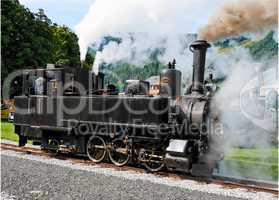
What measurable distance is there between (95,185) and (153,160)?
2189mm

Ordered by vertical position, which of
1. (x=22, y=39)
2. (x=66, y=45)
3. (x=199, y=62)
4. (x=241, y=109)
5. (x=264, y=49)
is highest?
(x=66, y=45)

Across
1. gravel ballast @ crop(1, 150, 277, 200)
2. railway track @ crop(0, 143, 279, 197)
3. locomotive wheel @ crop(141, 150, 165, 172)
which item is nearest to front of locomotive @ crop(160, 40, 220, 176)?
railway track @ crop(0, 143, 279, 197)

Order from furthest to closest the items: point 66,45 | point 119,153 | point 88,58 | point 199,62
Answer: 1. point 66,45
2. point 88,58
3. point 119,153
4. point 199,62

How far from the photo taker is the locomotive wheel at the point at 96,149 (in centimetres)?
1026

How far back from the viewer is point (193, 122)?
351 inches

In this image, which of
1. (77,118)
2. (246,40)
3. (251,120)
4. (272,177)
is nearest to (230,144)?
(251,120)

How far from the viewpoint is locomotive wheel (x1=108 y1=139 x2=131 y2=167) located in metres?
9.76

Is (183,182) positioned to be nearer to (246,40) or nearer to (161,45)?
(246,40)

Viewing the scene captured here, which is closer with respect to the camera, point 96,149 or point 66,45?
point 96,149

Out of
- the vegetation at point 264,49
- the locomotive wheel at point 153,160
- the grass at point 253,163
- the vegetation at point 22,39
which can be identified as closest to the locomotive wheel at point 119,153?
the locomotive wheel at point 153,160

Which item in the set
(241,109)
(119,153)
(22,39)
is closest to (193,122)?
(241,109)

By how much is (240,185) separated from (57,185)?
405 cm

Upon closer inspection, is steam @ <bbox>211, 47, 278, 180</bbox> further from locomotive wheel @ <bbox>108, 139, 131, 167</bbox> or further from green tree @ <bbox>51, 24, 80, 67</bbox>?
green tree @ <bbox>51, 24, 80, 67</bbox>

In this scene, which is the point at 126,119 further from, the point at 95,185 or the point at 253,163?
the point at 253,163
